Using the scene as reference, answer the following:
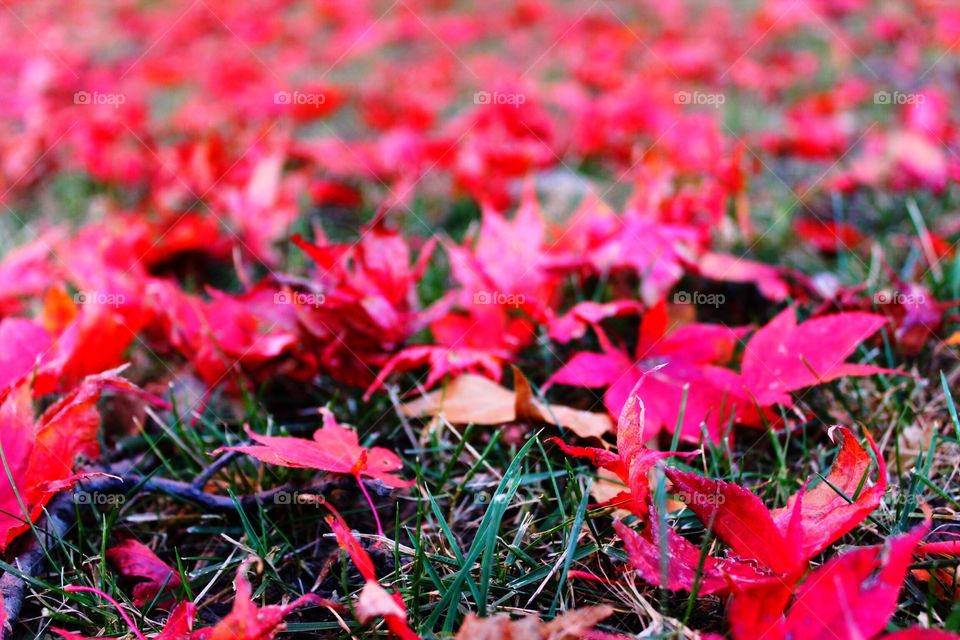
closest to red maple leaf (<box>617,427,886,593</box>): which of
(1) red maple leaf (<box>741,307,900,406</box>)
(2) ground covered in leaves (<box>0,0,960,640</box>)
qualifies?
(2) ground covered in leaves (<box>0,0,960,640</box>)

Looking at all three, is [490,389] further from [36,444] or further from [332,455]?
[36,444]

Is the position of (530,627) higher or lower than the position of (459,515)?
higher

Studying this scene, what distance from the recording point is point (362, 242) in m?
1.23

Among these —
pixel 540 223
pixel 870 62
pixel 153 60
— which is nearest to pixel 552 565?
pixel 540 223

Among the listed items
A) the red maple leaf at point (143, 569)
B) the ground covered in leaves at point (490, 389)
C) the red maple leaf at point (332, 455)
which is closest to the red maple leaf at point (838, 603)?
the ground covered in leaves at point (490, 389)

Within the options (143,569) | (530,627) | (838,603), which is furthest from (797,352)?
(143,569)

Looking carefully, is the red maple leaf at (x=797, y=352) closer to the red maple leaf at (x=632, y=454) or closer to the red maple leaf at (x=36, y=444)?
the red maple leaf at (x=632, y=454)

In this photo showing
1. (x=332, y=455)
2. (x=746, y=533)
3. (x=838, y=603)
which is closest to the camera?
Answer: (x=838, y=603)

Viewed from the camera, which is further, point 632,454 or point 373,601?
point 632,454

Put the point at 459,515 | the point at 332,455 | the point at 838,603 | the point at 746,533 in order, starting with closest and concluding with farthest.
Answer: the point at 838,603, the point at 746,533, the point at 332,455, the point at 459,515

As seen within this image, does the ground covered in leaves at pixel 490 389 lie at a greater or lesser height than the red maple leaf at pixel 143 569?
greater

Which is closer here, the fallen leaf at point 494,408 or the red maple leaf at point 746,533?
the red maple leaf at point 746,533

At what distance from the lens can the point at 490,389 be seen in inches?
44.3

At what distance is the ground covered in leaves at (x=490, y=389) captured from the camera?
79 cm
